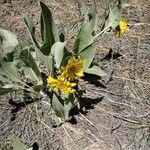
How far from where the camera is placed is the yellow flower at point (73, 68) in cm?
217

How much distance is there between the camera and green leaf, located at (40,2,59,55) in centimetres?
227

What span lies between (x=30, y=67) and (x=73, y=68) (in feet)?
0.90

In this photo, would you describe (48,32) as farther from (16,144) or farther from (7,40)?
(16,144)

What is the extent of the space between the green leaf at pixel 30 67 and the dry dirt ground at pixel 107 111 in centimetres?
17

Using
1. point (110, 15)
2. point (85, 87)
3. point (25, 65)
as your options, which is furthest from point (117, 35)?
point (25, 65)

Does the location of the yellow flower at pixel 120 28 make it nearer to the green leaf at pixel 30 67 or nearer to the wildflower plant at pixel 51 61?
the wildflower plant at pixel 51 61

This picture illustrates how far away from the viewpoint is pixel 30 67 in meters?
2.34

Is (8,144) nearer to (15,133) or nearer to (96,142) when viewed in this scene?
(15,133)

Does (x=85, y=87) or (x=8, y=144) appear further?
(x=85, y=87)

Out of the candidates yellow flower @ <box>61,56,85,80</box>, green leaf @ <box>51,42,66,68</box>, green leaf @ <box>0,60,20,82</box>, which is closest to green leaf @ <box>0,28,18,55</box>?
green leaf @ <box>0,60,20,82</box>

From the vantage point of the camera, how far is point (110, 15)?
246 centimetres

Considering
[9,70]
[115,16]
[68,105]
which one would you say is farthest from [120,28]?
[9,70]

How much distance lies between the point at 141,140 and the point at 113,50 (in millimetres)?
639

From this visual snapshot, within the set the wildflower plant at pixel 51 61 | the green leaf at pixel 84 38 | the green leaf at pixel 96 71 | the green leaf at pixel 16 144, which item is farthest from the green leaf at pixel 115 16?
the green leaf at pixel 16 144
